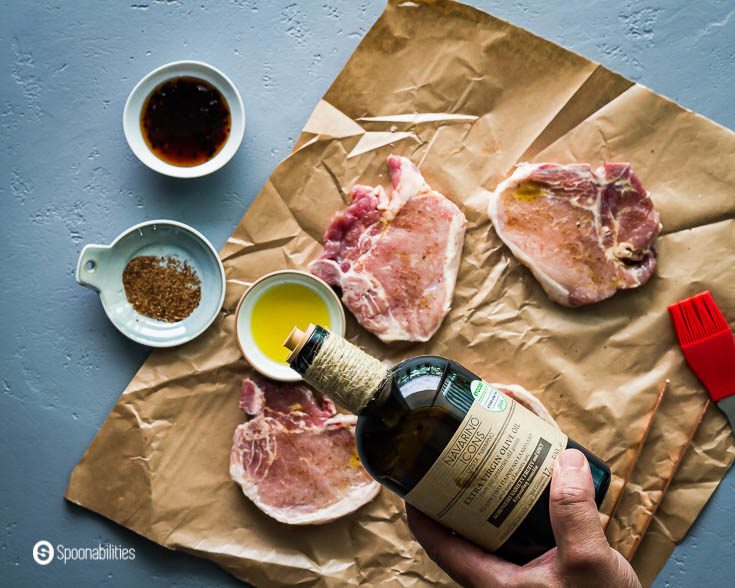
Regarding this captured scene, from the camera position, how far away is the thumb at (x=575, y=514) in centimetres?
159

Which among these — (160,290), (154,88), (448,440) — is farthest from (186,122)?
(448,440)

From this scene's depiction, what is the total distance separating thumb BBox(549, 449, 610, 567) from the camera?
159cm

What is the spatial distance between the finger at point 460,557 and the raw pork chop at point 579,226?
0.98 metres

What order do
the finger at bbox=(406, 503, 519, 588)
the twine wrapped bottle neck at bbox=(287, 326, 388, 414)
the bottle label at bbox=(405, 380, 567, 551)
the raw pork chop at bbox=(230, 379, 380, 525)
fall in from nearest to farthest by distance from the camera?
the twine wrapped bottle neck at bbox=(287, 326, 388, 414), the bottle label at bbox=(405, 380, 567, 551), the finger at bbox=(406, 503, 519, 588), the raw pork chop at bbox=(230, 379, 380, 525)

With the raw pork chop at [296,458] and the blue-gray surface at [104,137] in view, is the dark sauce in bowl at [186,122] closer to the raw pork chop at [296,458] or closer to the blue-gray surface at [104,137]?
the blue-gray surface at [104,137]

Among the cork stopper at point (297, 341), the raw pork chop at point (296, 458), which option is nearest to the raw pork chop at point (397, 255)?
the raw pork chop at point (296, 458)

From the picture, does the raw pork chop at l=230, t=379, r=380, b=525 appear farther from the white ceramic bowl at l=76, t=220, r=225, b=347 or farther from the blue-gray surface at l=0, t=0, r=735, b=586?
the blue-gray surface at l=0, t=0, r=735, b=586

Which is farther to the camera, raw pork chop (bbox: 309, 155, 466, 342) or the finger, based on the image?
raw pork chop (bbox: 309, 155, 466, 342)

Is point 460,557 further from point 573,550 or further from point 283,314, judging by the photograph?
→ point 283,314

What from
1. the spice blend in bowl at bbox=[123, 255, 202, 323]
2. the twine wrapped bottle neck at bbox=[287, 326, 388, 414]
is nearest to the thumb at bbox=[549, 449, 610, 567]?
the twine wrapped bottle neck at bbox=[287, 326, 388, 414]

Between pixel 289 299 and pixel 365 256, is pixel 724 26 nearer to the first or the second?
pixel 365 256

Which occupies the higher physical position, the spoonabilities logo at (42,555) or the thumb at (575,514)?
the thumb at (575,514)

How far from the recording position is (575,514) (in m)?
1.59

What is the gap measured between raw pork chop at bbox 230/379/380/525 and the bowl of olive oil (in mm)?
99
